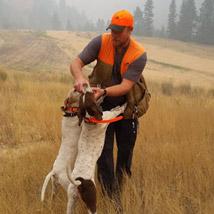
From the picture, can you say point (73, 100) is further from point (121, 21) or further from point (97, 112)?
point (121, 21)

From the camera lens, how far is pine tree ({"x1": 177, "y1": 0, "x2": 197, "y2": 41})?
62375 mm

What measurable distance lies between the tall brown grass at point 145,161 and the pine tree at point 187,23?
5625cm

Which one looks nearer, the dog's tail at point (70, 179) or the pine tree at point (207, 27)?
the dog's tail at point (70, 179)

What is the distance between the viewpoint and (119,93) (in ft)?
11.9

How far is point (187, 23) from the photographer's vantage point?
62.6m

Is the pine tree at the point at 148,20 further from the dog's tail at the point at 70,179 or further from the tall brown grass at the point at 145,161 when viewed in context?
the dog's tail at the point at 70,179

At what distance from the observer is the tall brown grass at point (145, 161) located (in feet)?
13.0

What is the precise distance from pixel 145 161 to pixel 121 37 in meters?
A: 1.81

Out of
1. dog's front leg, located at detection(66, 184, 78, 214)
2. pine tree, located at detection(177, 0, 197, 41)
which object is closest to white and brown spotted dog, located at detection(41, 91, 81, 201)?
dog's front leg, located at detection(66, 184, 78, 214)

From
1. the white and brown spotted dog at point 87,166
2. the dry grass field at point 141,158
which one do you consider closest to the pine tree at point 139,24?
the dry grass field at point 141,158

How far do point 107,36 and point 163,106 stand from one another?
419cm

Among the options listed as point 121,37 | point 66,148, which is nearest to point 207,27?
point 121,37

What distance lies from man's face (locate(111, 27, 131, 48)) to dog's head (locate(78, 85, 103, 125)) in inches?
23.0

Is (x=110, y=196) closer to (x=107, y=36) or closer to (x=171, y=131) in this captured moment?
(x=107, y=36)
